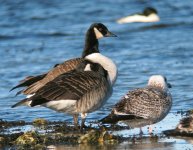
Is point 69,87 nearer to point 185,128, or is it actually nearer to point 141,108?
point 141,108

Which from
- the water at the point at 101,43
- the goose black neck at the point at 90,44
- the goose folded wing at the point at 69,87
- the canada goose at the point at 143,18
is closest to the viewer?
the goose folded wing at the point at 69,87

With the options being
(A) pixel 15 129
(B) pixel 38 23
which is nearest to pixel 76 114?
(A) pixel 15 129

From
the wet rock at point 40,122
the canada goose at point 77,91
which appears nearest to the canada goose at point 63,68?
the canada goose at point 77,91

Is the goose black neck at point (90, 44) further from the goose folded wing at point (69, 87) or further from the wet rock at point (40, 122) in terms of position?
the wet rock at point (40, 122)

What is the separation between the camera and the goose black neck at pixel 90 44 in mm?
13199

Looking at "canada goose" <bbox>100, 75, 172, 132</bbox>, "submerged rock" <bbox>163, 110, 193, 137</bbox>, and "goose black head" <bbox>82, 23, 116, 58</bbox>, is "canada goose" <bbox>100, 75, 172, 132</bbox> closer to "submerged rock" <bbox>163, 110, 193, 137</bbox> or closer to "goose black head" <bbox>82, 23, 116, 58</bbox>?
"submerged rock" <bbox>163, 110, 193, 137</bbox>

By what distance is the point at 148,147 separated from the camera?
1020cm

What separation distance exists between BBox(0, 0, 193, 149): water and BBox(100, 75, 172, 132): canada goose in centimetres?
200

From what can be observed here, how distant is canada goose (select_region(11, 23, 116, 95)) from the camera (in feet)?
39.2

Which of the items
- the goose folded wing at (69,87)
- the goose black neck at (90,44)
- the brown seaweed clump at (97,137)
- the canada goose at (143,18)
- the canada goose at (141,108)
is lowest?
the brown seaweed clump at (97,137)

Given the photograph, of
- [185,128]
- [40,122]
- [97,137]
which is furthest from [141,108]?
[40,122]

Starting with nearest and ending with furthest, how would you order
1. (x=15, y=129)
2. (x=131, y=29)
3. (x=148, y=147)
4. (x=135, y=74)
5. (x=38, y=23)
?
(x=148, y=147), (x=15, y=129), (x=135, y=74), (x=131, y=29), (x=38, y=23)

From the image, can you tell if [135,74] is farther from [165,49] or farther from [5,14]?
[5,14]

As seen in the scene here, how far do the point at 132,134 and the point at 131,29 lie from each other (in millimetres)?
15618
